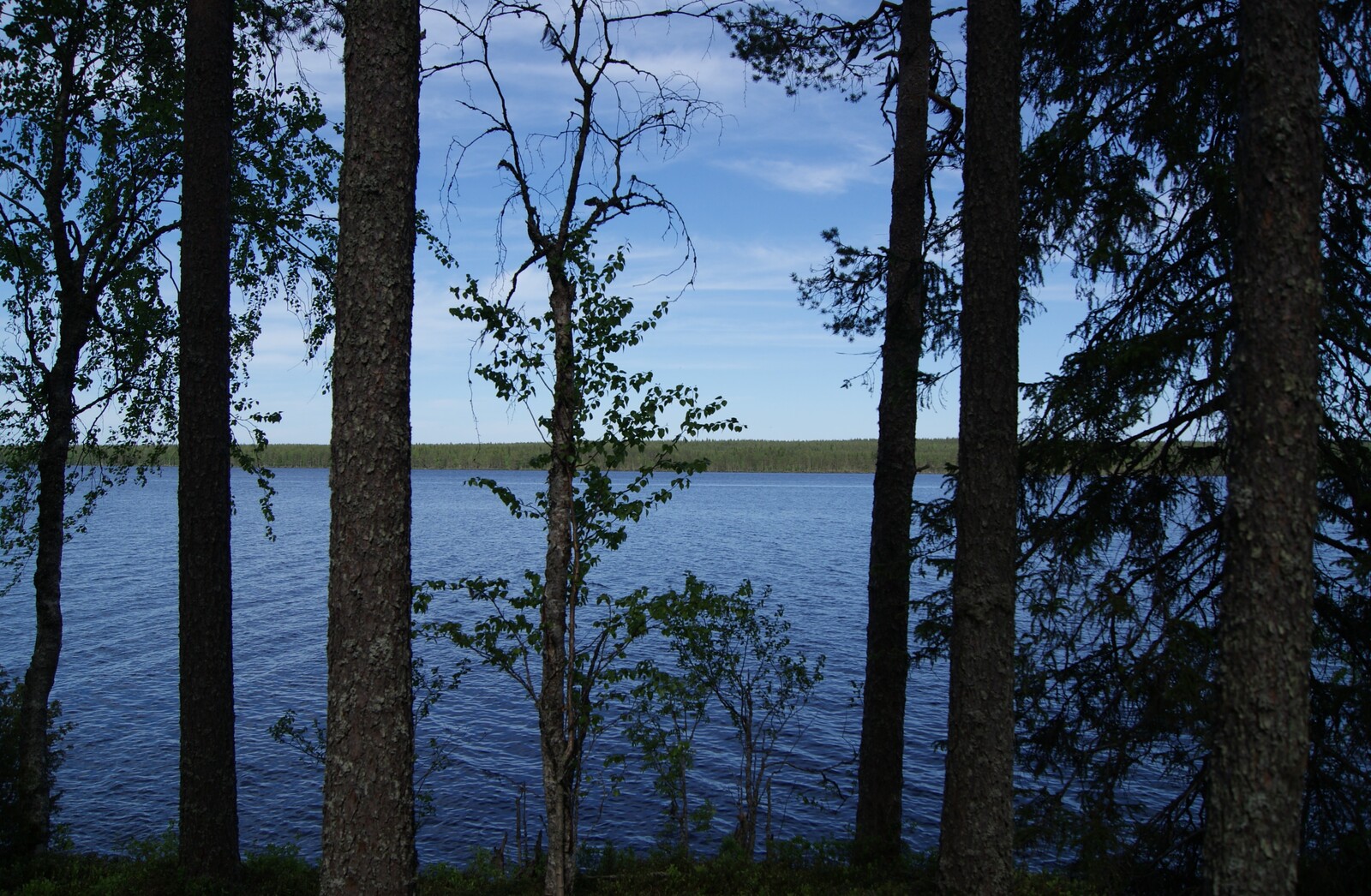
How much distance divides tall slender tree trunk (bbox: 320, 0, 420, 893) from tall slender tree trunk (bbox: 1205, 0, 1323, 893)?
12.9 ft

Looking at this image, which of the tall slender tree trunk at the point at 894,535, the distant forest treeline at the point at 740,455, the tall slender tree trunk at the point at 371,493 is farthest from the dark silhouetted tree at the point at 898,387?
the distant forest treeline at the point at 740,455

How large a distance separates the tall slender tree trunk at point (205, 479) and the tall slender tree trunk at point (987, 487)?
508 cm

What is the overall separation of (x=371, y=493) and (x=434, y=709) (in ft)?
45.2

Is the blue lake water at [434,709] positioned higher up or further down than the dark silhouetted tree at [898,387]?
further down

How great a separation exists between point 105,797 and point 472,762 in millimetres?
5264

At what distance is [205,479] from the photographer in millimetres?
6531

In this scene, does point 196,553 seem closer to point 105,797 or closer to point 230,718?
point 230,718

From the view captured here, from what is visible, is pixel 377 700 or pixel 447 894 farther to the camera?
pixel 447 894

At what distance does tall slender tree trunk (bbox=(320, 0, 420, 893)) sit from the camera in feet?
13.3

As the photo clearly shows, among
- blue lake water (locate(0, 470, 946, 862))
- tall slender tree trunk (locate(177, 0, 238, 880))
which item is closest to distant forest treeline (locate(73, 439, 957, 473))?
blue lake water (locate(0, 470, 946, 862))

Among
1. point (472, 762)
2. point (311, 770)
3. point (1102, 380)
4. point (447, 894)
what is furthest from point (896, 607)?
point (311, 770)

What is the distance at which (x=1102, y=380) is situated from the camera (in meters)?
6.37

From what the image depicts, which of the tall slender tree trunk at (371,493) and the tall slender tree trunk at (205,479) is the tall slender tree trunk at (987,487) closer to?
the tall slender tree trunk at (371,493)

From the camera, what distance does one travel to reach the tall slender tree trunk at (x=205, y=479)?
21.2ft
